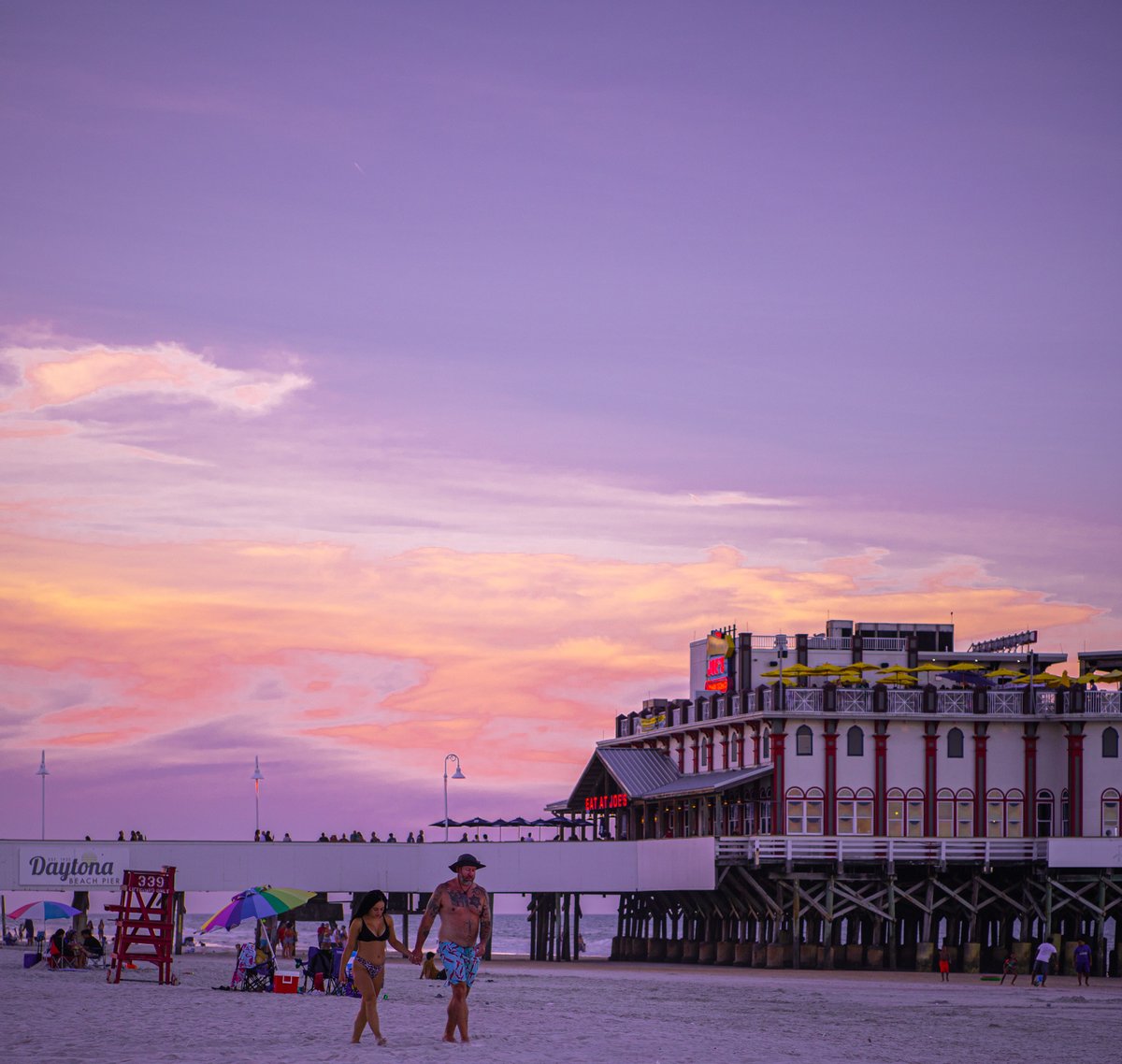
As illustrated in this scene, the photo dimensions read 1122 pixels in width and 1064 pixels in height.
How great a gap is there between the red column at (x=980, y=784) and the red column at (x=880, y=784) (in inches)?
134

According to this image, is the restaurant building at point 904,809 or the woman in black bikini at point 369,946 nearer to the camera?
the woman in black bikini at point 369,946

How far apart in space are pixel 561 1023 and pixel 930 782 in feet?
139

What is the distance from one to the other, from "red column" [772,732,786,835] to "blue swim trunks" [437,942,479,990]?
45.8m

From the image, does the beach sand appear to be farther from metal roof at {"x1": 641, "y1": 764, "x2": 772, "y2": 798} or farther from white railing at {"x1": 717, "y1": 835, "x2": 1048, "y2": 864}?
metal roof at {"x1": 641, "y1": 764, "x2": 772, "y2": 798}

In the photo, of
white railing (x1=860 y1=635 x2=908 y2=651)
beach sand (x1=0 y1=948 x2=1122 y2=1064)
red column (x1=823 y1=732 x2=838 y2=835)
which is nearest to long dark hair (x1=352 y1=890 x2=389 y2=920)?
beach sand (x1=0 y1=948 x2=1122 y2=1064)

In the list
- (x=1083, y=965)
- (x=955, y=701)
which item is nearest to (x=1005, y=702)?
(x=955, y=701)

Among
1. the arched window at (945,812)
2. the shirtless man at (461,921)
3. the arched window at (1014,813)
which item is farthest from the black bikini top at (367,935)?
the arched window at (1014,813)

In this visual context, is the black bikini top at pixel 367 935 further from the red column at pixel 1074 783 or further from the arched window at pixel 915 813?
the red column at pixel 1074 783

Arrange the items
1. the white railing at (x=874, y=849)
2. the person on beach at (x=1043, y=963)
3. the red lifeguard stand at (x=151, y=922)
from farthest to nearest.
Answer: the white railing at (x=874, y=849) < the person on beach at (x=1043, y=963) < the red lifeguard stand at (x=151, y=922)

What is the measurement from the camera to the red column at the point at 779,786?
67625 mm

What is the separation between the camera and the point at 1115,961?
218 ft

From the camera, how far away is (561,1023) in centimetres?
2889

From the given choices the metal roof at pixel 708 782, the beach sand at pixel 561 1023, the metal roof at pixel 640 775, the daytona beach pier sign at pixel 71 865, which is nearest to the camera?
the beach sand at pixel 561 1023

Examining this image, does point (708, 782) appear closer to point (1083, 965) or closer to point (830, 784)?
point (830, 784)
